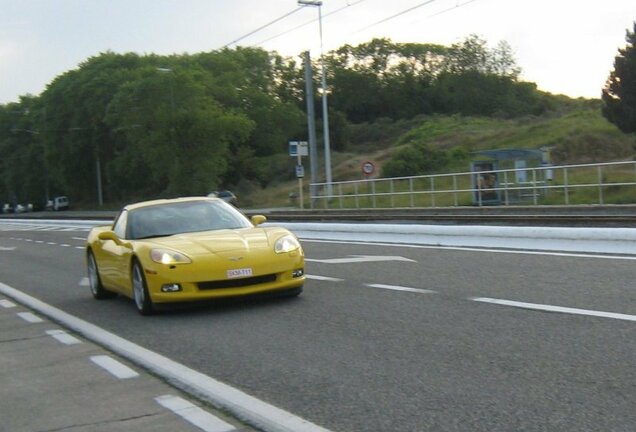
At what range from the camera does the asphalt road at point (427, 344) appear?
15.7 ft

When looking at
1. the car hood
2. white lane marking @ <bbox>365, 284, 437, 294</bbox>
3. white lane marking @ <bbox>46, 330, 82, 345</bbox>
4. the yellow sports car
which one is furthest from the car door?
white lane marking @ <bbox>365, 284, 437, 294</bbox>

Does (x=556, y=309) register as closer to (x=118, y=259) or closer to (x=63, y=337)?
(x=63, y=337)

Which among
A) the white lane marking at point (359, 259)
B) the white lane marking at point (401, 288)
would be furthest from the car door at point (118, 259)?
the white lane marking at point (359, 259)

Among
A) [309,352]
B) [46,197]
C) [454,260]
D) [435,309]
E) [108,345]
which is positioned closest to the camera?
[309,352]

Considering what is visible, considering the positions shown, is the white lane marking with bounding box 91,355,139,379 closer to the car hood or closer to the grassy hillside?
the car hood

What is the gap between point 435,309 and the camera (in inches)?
327

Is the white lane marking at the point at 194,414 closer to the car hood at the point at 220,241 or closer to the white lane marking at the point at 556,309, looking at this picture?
the car hood at the point at 220,241

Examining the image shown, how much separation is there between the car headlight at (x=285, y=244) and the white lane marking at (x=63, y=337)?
220cm

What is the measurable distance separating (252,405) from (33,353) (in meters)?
3.23

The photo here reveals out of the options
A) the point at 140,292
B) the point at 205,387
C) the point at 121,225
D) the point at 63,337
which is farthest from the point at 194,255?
the point at 205,387

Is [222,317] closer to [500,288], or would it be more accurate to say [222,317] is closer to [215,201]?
[215,201]

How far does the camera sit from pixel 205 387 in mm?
5711

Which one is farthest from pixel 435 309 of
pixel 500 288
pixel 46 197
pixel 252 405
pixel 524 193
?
pixel 46 197

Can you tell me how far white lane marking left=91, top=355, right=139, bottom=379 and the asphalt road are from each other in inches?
17.1
